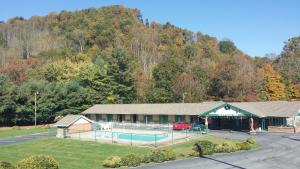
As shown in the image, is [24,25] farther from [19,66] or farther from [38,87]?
[38,87]

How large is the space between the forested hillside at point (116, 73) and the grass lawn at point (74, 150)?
2860 cm

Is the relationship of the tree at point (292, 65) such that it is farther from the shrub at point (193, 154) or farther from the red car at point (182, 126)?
the shrub at point (193, 154)

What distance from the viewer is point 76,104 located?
272 ft

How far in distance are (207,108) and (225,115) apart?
13.4 feet

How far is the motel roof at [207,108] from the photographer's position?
55.9 m

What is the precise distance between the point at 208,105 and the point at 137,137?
15.7 m

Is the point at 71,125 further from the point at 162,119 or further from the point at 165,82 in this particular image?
the point at 165,82

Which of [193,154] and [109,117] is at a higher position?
[109,117]

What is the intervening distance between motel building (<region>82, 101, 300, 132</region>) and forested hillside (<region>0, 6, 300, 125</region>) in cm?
1631

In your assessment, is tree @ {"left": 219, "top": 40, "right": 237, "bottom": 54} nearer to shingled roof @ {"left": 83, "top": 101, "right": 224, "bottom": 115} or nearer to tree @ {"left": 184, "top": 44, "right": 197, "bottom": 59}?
tree @ {"left": 184, "top": 44, "right": 197, "bottom": 59}

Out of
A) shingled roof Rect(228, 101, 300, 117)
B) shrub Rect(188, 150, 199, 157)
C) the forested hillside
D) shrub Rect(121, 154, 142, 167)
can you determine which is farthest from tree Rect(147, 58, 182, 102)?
shrub Rect(121, 154, 142, 167)

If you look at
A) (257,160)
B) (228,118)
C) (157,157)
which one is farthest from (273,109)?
(157,157)

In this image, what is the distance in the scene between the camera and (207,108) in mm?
60906

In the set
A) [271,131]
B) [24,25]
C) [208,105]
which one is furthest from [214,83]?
[24,25]
